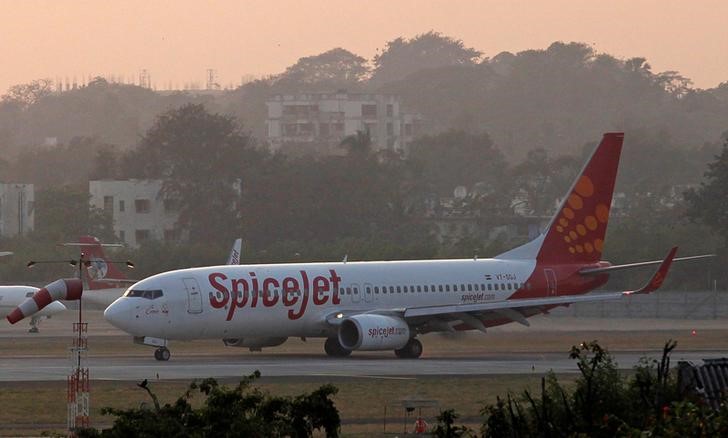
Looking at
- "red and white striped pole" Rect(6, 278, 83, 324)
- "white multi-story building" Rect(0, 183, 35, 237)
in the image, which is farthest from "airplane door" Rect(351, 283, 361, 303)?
"white multi-story building" Rect(0, 183, 35, 237)

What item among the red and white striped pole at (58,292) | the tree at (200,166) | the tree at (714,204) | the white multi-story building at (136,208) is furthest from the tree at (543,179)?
the red and white striped pole at (58,292)

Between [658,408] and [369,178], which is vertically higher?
[369,178]

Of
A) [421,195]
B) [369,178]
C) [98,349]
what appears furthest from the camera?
[421,195]

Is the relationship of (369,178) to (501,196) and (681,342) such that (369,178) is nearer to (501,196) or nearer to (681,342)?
(501,196)

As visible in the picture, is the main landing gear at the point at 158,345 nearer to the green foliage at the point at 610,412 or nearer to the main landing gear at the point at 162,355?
the main landing gear at the point at 162,355

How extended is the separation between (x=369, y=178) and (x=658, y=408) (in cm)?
12141

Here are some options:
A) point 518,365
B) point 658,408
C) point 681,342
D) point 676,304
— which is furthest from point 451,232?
point 658,408

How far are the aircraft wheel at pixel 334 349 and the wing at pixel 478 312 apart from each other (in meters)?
1.00

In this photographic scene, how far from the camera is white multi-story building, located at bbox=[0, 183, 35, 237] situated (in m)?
143

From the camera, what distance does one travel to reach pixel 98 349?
66.3 meters

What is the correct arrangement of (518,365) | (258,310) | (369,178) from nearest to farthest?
(518,365) → (258,310) → (369,178)

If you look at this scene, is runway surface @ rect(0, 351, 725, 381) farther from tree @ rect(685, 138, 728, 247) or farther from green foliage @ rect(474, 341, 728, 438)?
tree @ rect(685, 138, 728, 247)

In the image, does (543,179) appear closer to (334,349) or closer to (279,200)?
(279,200)

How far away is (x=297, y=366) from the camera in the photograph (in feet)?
178
